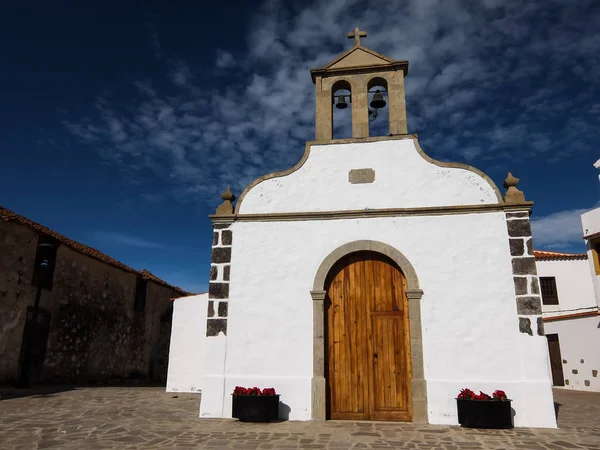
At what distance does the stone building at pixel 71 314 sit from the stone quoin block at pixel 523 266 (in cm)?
1195

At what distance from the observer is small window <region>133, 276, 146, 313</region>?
688 inches

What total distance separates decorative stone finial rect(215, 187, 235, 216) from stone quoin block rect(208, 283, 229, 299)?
1366mm

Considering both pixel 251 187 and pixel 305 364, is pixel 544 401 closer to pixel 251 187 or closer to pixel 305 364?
pixel 305 364

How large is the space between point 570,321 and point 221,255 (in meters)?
14.3

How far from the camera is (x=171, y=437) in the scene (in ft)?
19.7

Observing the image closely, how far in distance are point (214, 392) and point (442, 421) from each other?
3.81 m

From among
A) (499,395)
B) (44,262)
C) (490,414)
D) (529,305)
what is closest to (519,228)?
(529,305)

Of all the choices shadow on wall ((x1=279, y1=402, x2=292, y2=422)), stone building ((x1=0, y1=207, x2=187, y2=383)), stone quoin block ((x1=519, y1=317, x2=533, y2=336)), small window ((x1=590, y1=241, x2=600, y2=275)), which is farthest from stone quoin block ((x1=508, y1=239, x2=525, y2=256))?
stone building ((x1=0, y1=207, x2=187, y2=383))

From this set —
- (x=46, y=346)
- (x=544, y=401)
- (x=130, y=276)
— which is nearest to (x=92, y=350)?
(x=46, y=346)

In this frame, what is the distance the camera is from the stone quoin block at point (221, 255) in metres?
8.27

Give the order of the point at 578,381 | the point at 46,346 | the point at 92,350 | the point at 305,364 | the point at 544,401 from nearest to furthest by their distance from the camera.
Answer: the point at 544,401
the point at 305,364
the point at 46,346
the point at 92,350
the point at 578,381

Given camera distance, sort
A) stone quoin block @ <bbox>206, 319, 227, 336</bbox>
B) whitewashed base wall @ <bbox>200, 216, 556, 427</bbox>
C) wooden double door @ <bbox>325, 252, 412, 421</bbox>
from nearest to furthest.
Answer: whitewashed base wall @ <bbox>200, 216, 556, 427</bbox> < wooden double door @ <bbox>325, 252, 412, 421</bbox> < stone quoin block @ <bbox>206, 319, 227, 336</bbox>

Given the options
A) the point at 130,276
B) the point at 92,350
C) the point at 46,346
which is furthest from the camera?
the point at 130,276

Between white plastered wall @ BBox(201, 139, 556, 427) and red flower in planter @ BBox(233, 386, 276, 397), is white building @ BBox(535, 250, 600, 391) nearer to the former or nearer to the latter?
white plastered wall @ BBox(201, 139, 556, 427)
